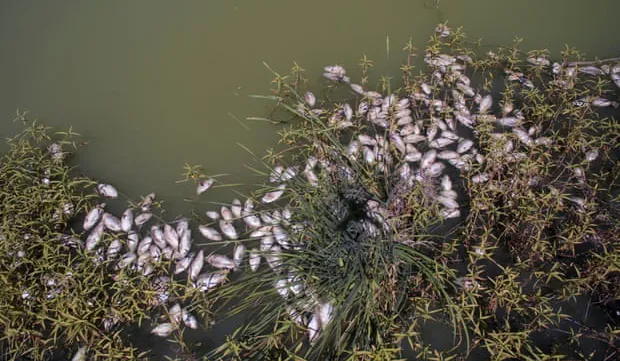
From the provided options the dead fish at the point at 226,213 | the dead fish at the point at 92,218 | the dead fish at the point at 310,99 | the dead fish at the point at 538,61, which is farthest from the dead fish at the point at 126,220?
the dead fish at the point at 538,61

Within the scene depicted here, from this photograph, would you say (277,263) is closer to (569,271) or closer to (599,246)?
(569,271)

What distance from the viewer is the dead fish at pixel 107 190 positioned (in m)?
2.37

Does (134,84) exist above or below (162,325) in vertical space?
above

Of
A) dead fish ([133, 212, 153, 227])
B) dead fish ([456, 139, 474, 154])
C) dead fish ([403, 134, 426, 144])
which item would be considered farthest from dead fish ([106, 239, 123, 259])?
dead fish ([456, 139, 474, 154])

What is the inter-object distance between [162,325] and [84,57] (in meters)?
1.82

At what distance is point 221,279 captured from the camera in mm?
2045

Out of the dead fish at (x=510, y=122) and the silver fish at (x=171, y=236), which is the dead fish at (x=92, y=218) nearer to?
the silver fish at (x=171, y=236)

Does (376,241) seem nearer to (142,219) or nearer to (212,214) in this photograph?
(212,214)

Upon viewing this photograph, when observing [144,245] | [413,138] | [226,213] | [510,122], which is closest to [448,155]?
[413,138]

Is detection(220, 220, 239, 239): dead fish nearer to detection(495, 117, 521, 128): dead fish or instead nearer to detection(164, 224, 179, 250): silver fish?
detection(164, 224, 179, 250): silver fish

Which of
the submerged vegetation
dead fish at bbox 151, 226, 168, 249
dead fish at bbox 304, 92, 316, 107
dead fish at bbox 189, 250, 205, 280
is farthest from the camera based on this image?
dead fish at bbox 304, 92, 316, 107

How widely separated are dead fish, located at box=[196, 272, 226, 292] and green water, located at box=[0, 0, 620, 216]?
524 millimetres

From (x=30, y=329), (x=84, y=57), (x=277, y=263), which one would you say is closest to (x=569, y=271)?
(x=277, y=263)

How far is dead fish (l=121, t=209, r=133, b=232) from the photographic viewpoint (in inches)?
88.7
